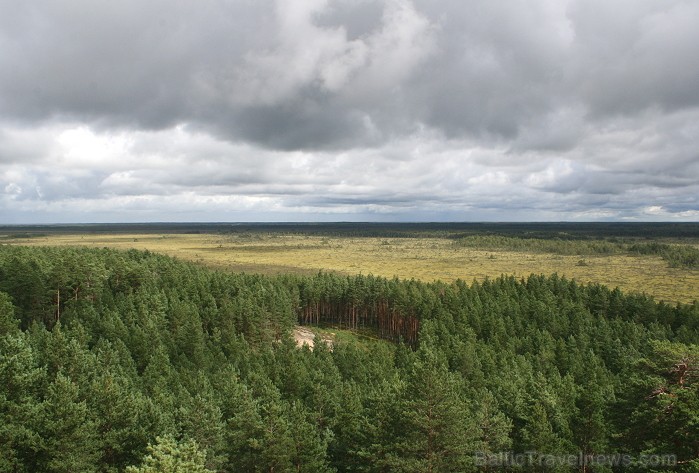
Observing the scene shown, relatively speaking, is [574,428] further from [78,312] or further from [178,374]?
[78,312]

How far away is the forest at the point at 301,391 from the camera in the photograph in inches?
976

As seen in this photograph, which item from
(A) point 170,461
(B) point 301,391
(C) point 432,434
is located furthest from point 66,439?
(B) point 301,391

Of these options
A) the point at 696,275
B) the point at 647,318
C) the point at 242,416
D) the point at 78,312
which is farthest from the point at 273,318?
the point at 696,275

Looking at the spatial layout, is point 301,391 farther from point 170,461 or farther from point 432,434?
point 170,461

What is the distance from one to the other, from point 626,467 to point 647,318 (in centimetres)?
7046

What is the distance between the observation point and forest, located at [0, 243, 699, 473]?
24797 millimetres

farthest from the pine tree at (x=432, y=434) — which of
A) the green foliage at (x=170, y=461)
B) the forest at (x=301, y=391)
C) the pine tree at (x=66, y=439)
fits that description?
the pine tree at (x=66, y=439)

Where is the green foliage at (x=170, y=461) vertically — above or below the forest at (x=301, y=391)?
above

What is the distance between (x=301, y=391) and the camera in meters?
42.7

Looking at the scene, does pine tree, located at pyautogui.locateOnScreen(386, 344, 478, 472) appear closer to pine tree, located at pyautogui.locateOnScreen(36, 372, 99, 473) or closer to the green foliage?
the green foliage

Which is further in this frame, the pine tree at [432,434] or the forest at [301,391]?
the forest at [301,391]

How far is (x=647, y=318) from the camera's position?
83000mm

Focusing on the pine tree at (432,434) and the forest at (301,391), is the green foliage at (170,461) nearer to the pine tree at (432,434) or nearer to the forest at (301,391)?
the forest at (301,391)

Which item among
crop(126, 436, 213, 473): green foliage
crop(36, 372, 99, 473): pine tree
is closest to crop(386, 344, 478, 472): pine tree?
crop(126, 436, 213, 473): green foliage
